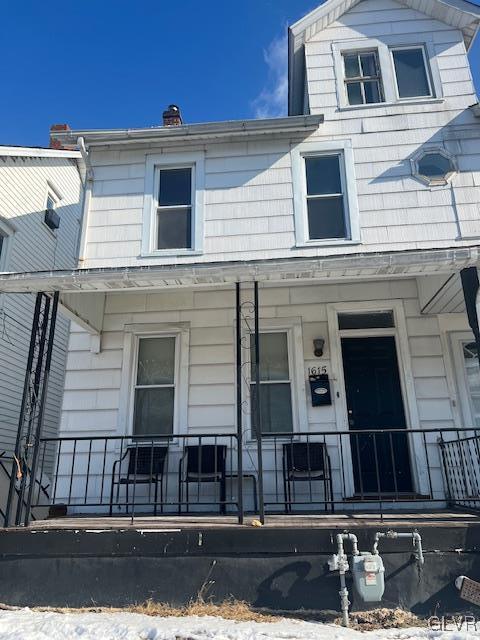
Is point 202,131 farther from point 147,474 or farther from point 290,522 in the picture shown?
point 290,522

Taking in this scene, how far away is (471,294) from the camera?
470 cm

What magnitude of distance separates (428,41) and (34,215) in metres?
7.85

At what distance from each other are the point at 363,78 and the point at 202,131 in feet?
8.67

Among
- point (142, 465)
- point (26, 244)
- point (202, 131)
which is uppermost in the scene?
point (202, 131)

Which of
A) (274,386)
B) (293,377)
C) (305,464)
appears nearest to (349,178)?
(293,377)

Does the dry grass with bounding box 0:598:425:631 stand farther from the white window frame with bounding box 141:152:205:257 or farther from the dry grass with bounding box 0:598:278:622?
the white window frame with bounding box 141:152:205:257

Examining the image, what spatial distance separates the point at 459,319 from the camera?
20.0 feet

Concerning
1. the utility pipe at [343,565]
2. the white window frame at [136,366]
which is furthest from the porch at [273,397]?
the utility pipe at [343,565]

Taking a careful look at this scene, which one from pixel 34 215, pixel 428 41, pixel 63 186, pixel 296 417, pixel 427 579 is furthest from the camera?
pixel 63 186

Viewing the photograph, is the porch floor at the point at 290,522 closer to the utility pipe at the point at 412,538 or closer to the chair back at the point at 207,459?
the utility pipe at the point at 412,538

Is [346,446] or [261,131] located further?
[261,131]

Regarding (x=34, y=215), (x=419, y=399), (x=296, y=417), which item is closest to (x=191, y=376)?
(x=296, y=417)

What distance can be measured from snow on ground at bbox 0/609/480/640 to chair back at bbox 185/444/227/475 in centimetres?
195

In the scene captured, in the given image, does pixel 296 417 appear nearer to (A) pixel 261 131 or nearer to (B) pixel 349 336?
(B) pixel 349 336
